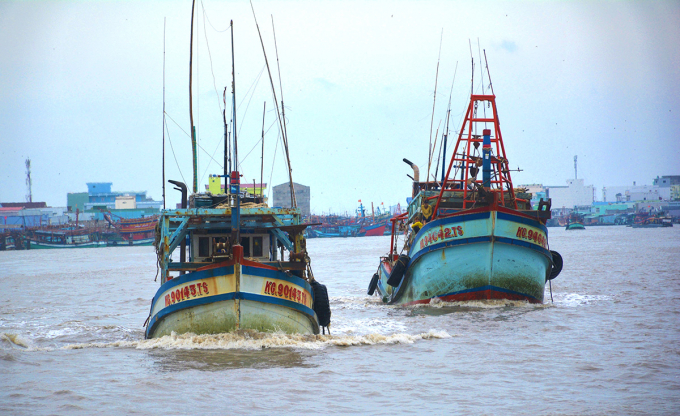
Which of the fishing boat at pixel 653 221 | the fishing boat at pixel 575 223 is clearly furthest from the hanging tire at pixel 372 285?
the fishing boat at pixel 653 221

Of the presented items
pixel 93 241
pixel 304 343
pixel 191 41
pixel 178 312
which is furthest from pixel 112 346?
pixel 93 241

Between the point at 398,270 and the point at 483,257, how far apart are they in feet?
12.5

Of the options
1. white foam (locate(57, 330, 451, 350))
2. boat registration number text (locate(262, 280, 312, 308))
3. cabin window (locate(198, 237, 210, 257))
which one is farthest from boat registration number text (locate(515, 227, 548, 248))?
cabin window (locate(198, 237, 210, 257))

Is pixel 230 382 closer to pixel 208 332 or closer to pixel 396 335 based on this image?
pixel 208 332

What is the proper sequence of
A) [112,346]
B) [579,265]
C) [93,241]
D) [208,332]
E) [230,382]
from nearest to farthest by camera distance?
[230,382] → [208,332] → [112,346] → [579,265] → [93,241]

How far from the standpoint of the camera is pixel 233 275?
14156 mm

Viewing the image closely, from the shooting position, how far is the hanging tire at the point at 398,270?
23734mm

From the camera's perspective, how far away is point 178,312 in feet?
48.5

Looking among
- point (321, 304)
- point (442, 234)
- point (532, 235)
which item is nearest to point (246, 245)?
point (321, 304)

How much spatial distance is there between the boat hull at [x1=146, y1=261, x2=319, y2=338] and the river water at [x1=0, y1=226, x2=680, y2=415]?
32cm

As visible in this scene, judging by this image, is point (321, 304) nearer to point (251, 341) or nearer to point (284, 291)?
point (284, 291)

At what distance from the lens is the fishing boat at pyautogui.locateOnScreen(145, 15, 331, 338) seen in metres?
14.2

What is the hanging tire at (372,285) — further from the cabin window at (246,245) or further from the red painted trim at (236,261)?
the red painted trim at (236,261)

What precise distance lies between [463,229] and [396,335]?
532 centimetres
